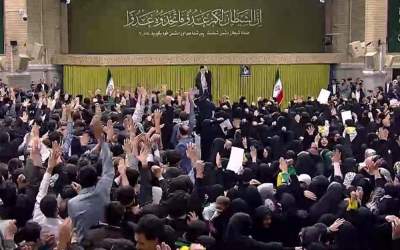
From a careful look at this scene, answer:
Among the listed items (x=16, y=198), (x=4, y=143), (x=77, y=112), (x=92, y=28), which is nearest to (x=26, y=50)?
(x=92, y=28)

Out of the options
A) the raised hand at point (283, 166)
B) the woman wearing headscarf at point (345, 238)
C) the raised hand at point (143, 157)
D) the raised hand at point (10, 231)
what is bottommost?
the woman wearing headscarf at point (345, 238)

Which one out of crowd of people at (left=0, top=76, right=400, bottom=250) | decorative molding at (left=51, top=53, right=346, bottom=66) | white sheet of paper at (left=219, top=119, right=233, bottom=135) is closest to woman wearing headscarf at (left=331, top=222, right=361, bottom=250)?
crowd of people at (left=0, top=76, right=400, bottom=250)

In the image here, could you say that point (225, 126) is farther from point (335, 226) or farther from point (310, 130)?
point (335, 226)

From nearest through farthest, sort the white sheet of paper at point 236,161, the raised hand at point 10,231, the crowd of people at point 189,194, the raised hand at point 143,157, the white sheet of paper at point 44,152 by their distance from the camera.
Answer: the raised hand at point 10,231 < the crowd of people at point 189,194 < the raised hand at point 143,157 < the white sheet of paper at point 236,161 < the white sheet of paper at point 44,152

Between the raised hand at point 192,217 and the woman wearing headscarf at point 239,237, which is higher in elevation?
the raised hand at point 192,217

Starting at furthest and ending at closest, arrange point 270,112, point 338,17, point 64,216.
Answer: point 338,17, point 270,112, point 64,216

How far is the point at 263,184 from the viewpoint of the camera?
891 centimetres

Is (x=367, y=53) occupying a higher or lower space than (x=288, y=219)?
higher

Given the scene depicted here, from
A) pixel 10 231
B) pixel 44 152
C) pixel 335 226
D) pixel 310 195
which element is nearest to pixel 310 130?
pixel 44 152

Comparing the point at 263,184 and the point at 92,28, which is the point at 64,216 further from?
the point at 92,28

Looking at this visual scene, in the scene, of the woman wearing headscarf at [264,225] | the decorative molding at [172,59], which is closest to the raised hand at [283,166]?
the woman wearing headscarf at [264,225]

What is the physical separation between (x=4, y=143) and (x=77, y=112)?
96.3 inches

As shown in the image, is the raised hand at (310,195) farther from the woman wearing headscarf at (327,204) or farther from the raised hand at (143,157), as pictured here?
the raised hand at (143,157)

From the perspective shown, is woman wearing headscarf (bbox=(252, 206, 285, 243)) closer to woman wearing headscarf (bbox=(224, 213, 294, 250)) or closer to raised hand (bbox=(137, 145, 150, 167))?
woman wearing headscarf (bbox=(224, 213, 294, 250))
